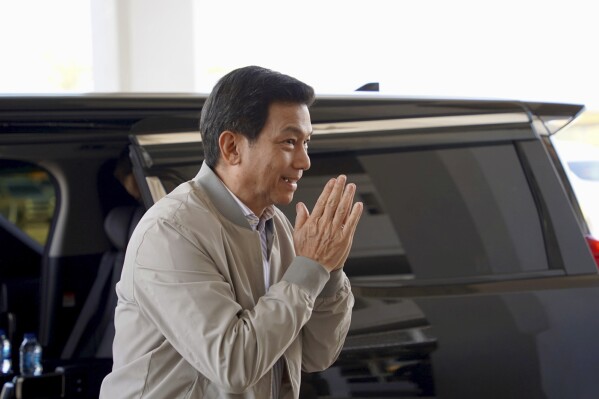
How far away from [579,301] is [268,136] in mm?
1245

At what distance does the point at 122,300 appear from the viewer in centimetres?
204

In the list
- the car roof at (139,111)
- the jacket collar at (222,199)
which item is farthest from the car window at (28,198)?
the jacket collar at (222,199)

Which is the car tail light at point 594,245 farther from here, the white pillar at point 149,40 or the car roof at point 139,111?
the white pillar at point 149,40

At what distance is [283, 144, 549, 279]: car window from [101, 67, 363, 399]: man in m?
0.68

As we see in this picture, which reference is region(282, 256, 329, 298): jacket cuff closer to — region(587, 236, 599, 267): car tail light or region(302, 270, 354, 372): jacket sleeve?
region(302, 270, 354, 372): jacket sleeve

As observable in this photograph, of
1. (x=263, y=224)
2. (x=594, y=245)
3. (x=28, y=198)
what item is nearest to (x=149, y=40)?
(x=28, y=198)

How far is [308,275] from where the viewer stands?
6.38ft

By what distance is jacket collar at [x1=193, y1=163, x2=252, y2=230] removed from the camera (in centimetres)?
207

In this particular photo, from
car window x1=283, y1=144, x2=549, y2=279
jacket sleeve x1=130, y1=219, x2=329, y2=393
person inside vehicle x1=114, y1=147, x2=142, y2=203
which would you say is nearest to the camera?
jacket sleeve x1=130, y1=219, x2=329, y2=393

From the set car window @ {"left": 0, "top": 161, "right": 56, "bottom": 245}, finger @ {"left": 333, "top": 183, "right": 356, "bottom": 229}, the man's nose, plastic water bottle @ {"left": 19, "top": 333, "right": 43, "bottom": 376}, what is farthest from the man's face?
plastic water bottle @ {"left": 19, "top": 333, "right": 43, "bottom": 376}

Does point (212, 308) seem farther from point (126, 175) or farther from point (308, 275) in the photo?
point (126, 175)

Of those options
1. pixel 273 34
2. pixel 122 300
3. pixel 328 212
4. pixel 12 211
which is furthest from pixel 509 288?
pixel 273 34

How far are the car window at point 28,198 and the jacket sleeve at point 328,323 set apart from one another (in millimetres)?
1242

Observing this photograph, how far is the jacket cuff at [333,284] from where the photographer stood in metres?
2.12
